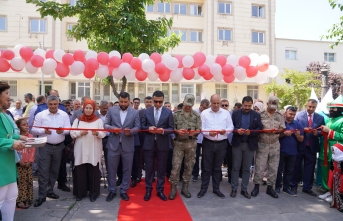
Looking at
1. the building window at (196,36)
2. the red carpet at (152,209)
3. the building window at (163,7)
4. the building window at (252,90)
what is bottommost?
the red carpet at (152,209)

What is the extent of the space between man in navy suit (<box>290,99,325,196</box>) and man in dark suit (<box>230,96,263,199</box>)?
1.09 metres

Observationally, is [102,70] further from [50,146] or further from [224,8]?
[224,8]

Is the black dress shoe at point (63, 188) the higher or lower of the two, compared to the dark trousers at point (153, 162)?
lower

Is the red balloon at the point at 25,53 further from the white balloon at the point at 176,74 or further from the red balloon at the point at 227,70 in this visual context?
the red balloon at the point at 227,70

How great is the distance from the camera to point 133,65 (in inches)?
244

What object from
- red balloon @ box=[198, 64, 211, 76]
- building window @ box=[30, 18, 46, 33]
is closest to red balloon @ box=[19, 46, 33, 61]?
red balloon @ box=[198, 64, 211, 76]

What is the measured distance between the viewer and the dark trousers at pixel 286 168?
5.55 metres

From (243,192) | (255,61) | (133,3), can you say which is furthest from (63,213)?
(133,3)

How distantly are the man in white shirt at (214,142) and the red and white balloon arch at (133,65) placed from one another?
1225mm

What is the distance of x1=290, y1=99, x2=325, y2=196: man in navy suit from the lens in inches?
223

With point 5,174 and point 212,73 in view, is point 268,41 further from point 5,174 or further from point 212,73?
point 5,174

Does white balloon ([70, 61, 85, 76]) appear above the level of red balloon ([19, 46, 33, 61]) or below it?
below

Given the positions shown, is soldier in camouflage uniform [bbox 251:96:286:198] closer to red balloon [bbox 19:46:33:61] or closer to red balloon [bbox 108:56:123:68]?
red balloon [bbox 108:56:123:68]

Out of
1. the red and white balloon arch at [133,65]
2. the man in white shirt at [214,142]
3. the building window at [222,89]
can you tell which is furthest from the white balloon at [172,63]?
the building window at [222,89]
